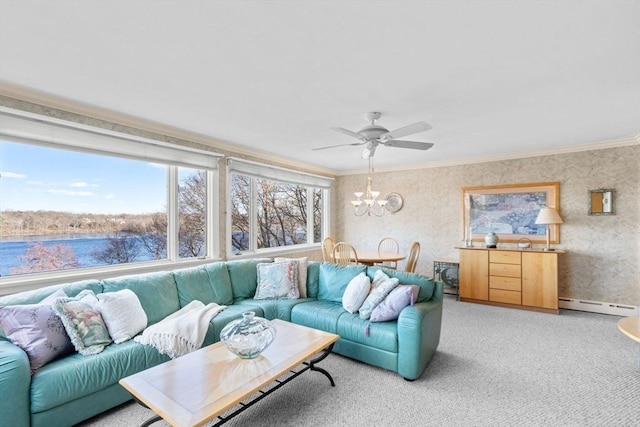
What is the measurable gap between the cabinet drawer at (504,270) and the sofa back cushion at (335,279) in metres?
2.47

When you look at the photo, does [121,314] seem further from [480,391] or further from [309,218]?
[309,218]

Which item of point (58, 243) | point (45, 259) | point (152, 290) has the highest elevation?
point (58, 243)

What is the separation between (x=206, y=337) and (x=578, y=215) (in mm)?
5185

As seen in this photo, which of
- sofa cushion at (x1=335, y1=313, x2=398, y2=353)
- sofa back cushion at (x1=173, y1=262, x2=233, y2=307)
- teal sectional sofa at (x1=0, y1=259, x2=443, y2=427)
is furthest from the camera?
sofa back cushion at (x1=173, y1=262, x2=233, y2=307)

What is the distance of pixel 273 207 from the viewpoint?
17.7ft

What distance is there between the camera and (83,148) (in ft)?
9.53

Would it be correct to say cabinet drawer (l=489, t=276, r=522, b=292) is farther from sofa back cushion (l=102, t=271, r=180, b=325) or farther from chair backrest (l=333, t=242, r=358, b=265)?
sofa back cushion (l=102, t=271, r=180, b=325)

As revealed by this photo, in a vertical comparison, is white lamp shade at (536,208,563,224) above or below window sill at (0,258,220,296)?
above

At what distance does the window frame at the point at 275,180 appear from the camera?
14.3 ft

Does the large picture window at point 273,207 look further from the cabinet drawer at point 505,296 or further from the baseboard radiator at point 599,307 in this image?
the baseboard radiator at point 599,307

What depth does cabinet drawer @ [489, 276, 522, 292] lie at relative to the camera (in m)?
4.48

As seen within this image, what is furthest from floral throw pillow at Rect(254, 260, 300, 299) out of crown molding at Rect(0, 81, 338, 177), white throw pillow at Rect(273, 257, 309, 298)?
crown molding at Rect(0, 81, 338, 177)

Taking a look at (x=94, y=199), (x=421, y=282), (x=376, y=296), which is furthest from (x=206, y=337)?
(x=421, y=282)

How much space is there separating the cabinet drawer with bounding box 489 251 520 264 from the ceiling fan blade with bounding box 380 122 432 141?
2913 mm
